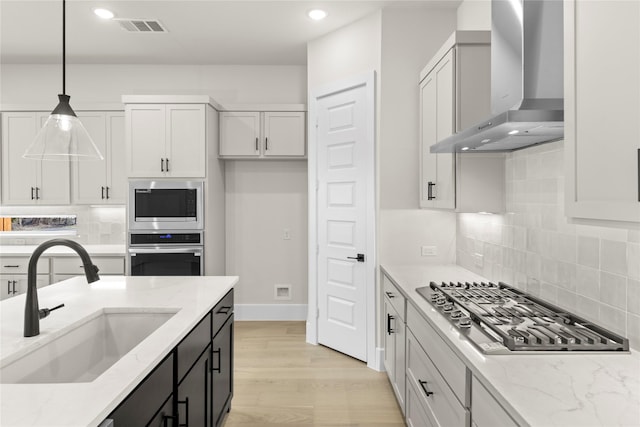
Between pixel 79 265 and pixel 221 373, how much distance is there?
2.58 metres

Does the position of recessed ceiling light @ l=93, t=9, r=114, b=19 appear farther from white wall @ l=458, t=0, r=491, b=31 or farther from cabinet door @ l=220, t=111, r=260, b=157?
white wall @ l=458, t=0, r=491, b=31

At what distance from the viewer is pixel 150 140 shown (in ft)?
13.7

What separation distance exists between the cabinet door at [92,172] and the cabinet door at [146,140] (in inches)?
20.0

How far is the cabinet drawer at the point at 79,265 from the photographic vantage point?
4.20m

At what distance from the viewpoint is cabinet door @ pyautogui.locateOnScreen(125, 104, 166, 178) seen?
4164mm

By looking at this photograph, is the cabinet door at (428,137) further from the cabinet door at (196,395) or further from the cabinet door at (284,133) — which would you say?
the cabinet door at (196,395)

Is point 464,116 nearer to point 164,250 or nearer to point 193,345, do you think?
point 193,345

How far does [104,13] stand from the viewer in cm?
352

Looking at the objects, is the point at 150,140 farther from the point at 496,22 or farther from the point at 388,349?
the point at 496,22

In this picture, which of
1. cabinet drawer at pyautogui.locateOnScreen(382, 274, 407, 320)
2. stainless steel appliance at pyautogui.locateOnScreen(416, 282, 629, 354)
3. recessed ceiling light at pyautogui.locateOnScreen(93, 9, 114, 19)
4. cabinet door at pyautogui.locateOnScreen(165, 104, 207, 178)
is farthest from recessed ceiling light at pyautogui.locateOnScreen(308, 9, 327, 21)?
stainless steel appliance at pyautogui.locateOnScreen(416, 282, 629, 354)

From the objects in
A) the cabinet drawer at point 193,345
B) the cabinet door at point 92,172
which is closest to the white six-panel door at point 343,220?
the cabinet drawer at point 193,345

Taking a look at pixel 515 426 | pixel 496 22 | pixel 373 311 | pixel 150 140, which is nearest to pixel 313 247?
pixel 373 311

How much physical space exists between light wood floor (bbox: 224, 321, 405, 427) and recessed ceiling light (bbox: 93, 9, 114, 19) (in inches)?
126

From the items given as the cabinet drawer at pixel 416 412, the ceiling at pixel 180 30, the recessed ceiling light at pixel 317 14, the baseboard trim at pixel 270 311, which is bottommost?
the baseboard trim at pixel 270 311
